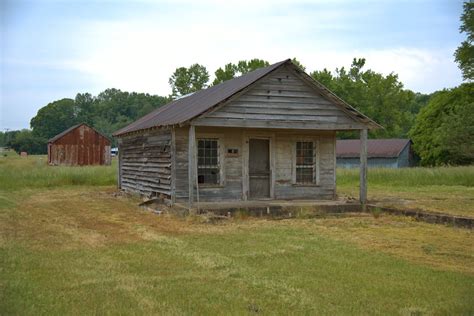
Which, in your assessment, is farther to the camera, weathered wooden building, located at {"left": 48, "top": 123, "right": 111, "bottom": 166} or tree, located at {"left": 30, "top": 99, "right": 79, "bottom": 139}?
tree, located at {"left": 30, "top": 99, "right": 79, "bottom": 139}

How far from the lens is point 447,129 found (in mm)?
42719

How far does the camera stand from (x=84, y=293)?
6594 mm

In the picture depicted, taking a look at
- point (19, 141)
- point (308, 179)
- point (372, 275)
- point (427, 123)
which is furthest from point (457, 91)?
point (19, 141)

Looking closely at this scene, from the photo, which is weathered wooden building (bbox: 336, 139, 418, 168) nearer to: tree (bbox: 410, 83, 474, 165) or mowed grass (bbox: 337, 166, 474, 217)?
tree (bbox: 410, 83, 474, 165)

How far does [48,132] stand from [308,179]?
96.4m

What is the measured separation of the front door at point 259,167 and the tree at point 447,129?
26358 mm

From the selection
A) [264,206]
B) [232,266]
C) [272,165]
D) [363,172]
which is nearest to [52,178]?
[272,165]

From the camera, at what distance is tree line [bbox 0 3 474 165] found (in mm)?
40125

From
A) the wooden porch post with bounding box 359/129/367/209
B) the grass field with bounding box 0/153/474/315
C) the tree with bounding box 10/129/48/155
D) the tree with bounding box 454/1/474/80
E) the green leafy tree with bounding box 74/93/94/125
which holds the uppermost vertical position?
the green leafy tree with bounding box 74/93/94/125

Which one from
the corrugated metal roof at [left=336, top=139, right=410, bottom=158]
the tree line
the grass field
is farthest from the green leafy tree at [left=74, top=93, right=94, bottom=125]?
the grass field

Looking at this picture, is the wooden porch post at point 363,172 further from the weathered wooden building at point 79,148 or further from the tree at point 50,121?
the tree at point 50,121

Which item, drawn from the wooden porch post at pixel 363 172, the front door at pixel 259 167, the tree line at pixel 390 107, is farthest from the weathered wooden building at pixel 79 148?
the wooden porch post at pixel 363 172

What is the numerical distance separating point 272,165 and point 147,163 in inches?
195

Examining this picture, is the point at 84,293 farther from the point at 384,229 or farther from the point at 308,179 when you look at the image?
the point at 308,179
